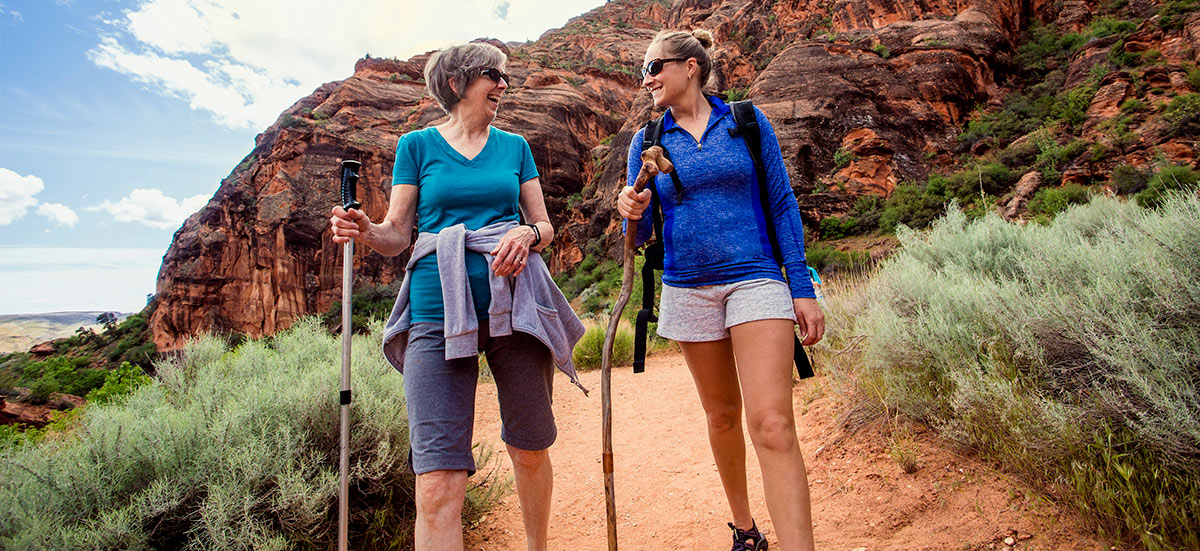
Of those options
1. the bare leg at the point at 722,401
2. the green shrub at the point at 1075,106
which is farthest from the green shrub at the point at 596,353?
the green shrub at the point at 1075,106

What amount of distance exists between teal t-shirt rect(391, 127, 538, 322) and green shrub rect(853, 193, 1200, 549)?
247cm

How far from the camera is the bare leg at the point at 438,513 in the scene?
168cm

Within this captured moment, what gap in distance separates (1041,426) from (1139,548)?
52cm

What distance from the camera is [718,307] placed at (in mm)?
1979

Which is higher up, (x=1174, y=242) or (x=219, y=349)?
(x=1174, y=242)

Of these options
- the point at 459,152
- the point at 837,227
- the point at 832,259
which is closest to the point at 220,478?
the point at 459,152

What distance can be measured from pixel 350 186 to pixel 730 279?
154 cm

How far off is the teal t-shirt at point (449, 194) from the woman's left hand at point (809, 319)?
1121 mm

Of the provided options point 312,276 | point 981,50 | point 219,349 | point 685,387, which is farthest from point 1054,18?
point 312,276

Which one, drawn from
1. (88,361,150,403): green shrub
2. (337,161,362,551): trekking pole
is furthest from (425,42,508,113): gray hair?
(88,361,150,403): green shrub

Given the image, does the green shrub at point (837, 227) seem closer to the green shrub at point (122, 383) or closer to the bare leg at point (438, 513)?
the green shrub at point (122, 383)

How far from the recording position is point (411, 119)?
42.5m

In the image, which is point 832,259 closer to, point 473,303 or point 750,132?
point 750,132

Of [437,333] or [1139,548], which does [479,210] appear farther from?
[1139,548]
